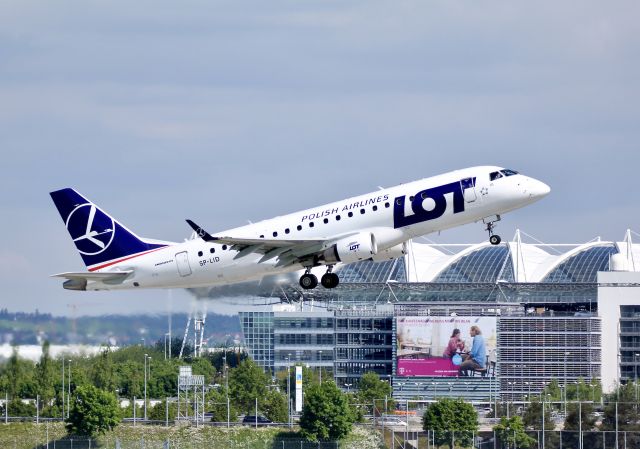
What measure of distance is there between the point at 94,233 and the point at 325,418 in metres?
44.1

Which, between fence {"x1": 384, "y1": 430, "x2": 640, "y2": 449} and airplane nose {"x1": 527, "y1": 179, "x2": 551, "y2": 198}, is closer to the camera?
airplane nose {"x1": 527, "y1": 179, "x2": 551, "y2": 198}

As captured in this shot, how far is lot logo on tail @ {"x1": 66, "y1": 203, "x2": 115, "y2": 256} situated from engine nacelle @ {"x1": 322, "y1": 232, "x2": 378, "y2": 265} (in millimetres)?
14254

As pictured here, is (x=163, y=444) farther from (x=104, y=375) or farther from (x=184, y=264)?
(x=184, y=264)

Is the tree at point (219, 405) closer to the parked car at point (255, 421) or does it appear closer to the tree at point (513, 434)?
the parked car at point (255, 421)

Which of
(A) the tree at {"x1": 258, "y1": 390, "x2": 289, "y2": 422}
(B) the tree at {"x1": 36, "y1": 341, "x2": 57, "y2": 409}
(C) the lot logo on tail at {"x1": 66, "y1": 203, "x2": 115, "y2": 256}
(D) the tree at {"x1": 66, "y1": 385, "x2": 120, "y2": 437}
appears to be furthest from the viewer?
(A) the tree at {"x1": 258, "y1": 390, "x2": 289, "y2": 422}

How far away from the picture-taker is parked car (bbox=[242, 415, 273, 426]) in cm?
13982

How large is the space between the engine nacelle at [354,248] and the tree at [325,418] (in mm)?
47152

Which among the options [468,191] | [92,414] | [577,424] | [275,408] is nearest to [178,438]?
[92,414]

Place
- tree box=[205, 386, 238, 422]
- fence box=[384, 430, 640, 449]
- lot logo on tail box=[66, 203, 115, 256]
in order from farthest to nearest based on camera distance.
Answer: tree box=[205, 386, 238, 422], fence box=[384, 430, 640, 449], lot logo on tail box=[66, 203, 115, 256]

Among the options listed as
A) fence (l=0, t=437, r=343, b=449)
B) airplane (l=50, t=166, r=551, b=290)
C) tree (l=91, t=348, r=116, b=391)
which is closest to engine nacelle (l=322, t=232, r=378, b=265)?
airplane (l=50, t=166, r=551, b=290)

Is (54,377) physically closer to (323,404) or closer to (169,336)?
(323,404)

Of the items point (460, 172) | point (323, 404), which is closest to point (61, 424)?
point (323, 404)

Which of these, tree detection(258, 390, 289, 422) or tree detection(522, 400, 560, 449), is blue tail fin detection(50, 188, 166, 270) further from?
tree detection(258, 390, 289, 422)

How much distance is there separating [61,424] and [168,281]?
51.5 m
